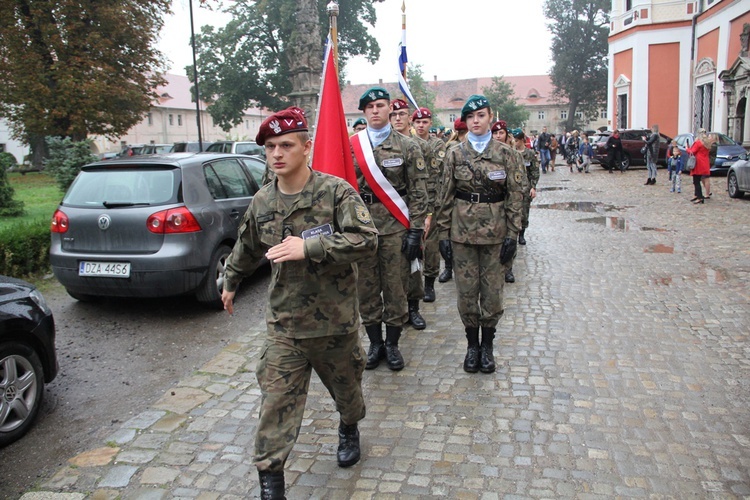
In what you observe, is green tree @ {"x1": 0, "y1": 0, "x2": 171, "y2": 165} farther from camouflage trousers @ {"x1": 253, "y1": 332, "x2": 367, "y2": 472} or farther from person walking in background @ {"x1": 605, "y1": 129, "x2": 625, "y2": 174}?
person walking in background @ {"x1": 605, "y1": 129, "x2": 625, "y2": 174}

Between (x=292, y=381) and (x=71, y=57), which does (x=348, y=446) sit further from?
(x=71, y=57)

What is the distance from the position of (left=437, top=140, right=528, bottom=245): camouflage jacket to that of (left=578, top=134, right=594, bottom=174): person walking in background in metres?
24.9

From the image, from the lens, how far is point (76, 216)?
20.9ft

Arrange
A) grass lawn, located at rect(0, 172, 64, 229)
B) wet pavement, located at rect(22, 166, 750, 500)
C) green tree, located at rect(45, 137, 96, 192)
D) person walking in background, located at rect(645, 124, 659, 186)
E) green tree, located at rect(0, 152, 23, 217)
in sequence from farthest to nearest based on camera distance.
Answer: person walking in background, located at rect(645, 124, 659, 186), green tree, located at rect(45, 137, 96, 192), green tree, located at rect(0, 152, 23, 217), grass lawn, located at rect(0, 172, 64, 229), wet pavement, located at rect(22, 166, 750, 500)

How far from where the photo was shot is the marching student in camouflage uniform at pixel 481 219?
4773mm

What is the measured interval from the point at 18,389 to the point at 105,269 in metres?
2.27

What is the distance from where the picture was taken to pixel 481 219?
4.77 metres

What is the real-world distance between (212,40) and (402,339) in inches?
1732

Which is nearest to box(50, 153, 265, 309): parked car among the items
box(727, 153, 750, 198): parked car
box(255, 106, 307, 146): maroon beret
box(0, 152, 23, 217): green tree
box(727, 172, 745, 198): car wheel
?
box(255, 106, 307, 146): maroon beret

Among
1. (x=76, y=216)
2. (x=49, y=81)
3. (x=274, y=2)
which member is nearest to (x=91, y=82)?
(x=49, y=81)

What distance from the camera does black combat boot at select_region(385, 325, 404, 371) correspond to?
5027 mm

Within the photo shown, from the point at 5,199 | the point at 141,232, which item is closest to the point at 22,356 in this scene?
the point at 141,232

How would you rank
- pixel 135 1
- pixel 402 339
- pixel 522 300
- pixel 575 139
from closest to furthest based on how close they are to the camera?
pixel 402 339, pixel 522 300, pixel 135 1, pixel 575 139

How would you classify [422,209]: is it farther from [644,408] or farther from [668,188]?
[668,188]
